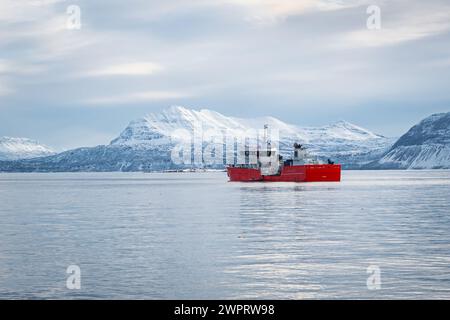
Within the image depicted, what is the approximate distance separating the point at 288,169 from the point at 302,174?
7290mm

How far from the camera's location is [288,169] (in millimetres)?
170750

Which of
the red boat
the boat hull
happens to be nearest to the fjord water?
the boat hull

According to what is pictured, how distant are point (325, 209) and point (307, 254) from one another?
3388 centimetres

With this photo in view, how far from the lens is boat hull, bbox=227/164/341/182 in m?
164

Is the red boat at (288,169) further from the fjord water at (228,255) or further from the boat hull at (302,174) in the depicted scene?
the fjord water at (228,255)

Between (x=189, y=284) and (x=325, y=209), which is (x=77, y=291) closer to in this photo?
(x=189, y=284)

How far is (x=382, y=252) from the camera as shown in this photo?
35969 millimetres

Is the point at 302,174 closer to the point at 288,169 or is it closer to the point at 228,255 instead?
the point at 288,169

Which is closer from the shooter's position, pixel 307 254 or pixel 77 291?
pixel 77 291

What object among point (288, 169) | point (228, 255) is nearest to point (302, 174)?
point (288, 169)

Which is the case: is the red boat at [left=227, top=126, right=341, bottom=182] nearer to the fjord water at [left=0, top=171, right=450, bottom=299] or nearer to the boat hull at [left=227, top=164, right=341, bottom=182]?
the boat hull at [left=227, top=164, right=341, bottom=182]
